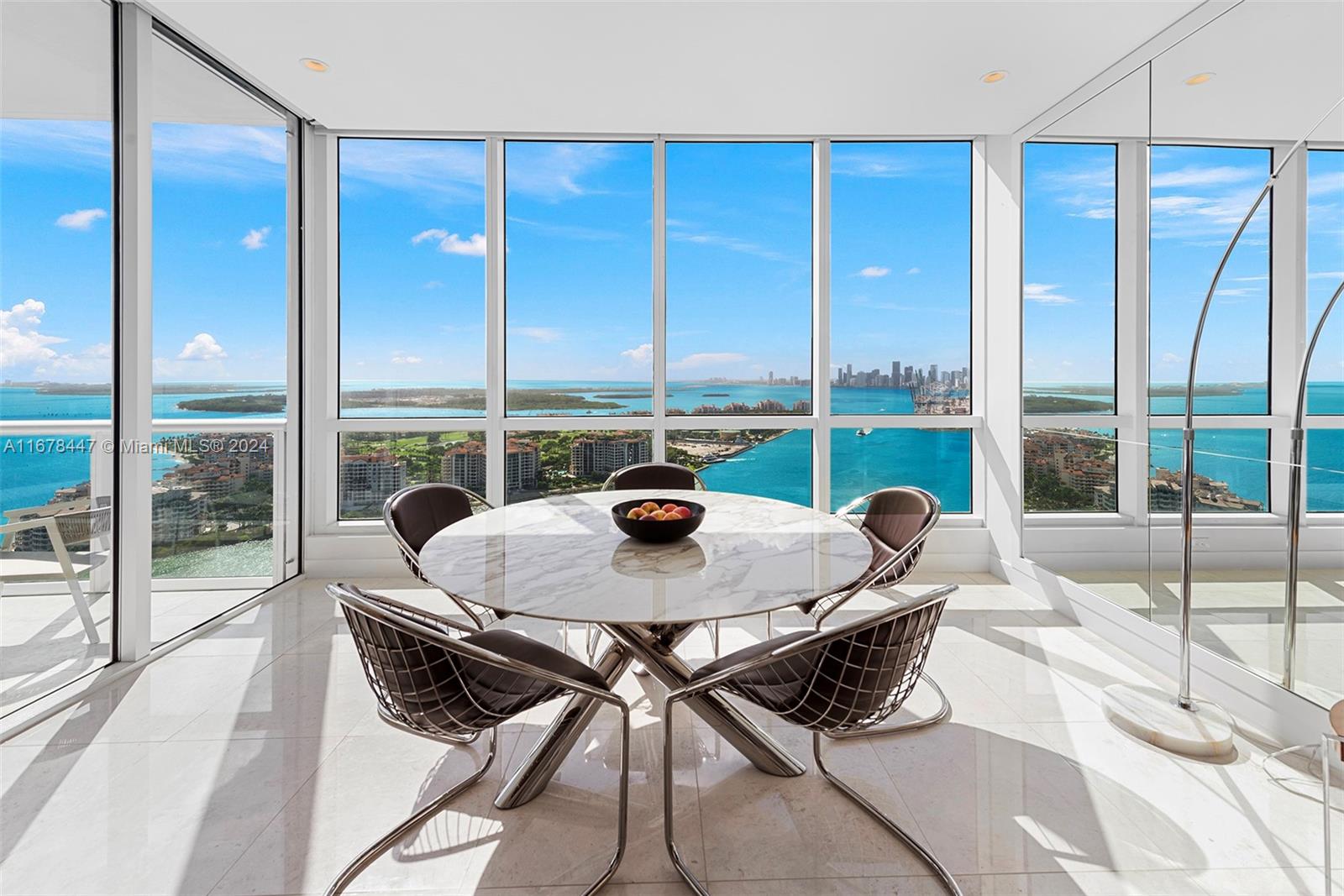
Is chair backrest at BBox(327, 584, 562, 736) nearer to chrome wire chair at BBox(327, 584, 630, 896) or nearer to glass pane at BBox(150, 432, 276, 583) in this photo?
chrome wire chair at BBox(327, 584, 630, 896)

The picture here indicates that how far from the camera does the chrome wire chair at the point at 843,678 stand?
1462 millimetres

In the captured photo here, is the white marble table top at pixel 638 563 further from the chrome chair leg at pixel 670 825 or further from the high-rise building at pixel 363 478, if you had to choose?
the high-rise building at pixel 363 478

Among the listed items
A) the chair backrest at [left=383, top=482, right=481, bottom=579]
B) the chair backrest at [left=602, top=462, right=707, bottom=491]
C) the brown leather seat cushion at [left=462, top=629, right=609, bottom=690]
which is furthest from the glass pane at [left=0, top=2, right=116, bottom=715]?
the chair backrest at [left=602, top=462, right=707, bottom=491]

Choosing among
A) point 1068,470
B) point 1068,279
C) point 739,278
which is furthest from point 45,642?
point 1068,279

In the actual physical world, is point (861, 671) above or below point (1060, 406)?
below

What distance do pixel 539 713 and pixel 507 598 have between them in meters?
1.17

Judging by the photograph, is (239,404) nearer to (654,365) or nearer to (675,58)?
(654,365)

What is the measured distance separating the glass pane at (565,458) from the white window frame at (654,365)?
59mm

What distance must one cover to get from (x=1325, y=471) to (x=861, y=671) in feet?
6.21

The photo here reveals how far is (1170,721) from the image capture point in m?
2.31

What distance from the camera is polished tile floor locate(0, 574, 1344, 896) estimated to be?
5.32 ft

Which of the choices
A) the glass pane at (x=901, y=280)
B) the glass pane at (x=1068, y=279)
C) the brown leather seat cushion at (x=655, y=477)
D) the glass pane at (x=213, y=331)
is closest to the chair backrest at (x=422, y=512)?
the brown leather seat cushion at (x=655, y=477)

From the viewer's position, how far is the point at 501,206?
4348 mm

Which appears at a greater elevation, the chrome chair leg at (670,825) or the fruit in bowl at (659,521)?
the fruit in bowl at (659,521)
